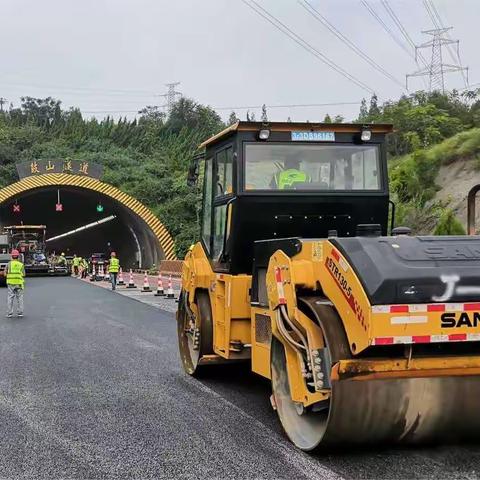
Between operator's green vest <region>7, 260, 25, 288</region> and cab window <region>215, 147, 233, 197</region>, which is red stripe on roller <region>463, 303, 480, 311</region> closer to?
cab window <region>215, 147, 233, 197</region>

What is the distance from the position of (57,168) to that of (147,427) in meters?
36.4

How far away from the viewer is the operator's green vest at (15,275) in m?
15.3

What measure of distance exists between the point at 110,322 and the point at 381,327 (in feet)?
34.4

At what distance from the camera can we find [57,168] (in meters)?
39.9

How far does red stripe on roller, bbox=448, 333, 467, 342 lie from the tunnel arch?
35070 mm

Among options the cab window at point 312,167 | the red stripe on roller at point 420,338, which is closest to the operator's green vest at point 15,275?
the cab window at point 312,167

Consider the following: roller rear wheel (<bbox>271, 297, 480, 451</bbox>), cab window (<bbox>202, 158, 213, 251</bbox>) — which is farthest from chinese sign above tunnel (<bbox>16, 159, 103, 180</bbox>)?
roller rear wheel (<bbox>271, 297, 480, 451</bbox>)

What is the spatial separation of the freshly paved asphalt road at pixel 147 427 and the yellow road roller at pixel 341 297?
21 centimetres

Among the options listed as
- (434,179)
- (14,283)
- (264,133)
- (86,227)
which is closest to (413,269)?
(264,133)

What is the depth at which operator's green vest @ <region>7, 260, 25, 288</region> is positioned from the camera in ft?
50.1

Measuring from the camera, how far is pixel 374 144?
21.9 feet

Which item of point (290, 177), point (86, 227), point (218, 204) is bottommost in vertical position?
point (218, 204)

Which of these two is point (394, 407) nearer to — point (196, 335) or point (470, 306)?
point (470, 306)

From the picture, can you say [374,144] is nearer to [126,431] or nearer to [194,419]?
[194,419]
